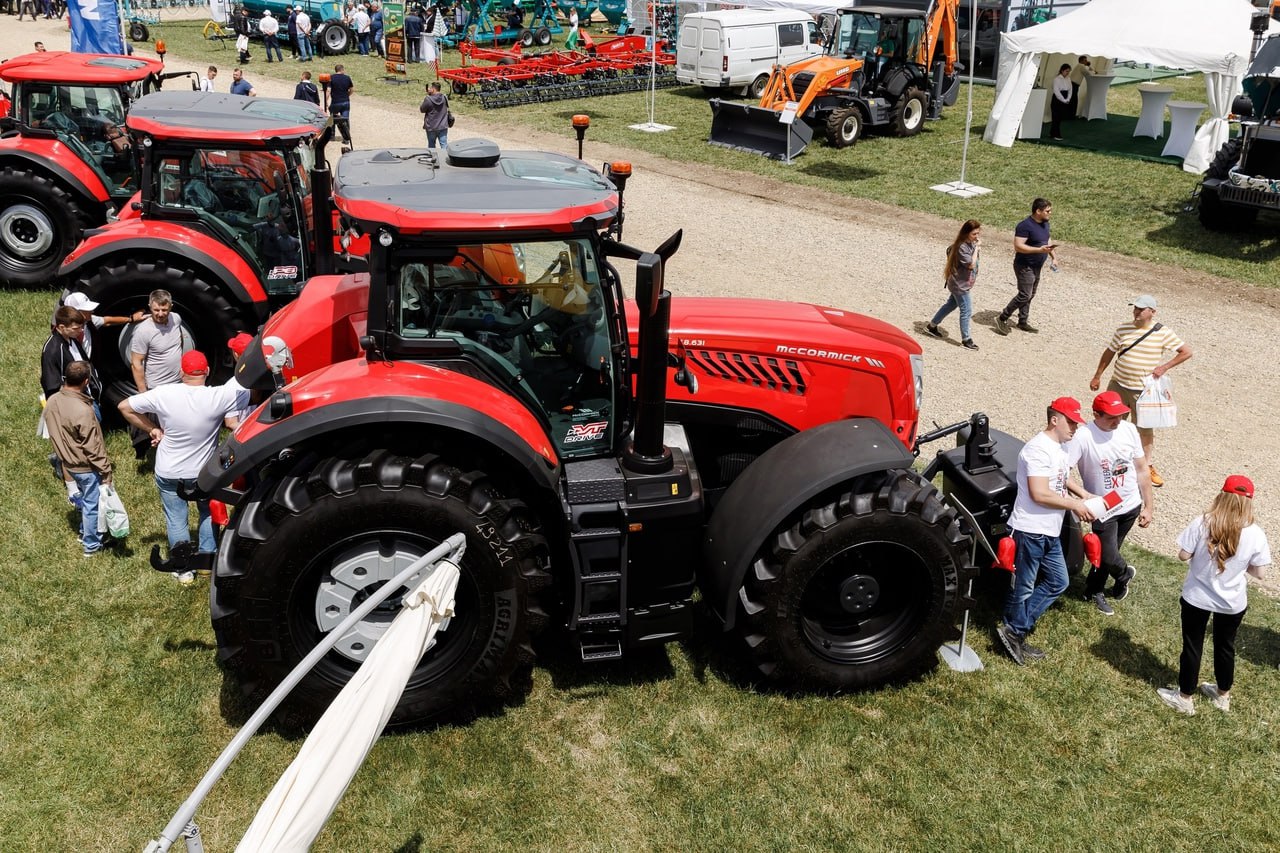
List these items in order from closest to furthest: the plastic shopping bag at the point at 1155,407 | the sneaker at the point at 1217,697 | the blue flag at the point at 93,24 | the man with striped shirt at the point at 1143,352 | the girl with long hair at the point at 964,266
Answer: the sneaker at the point at 1217,697, the plastic shopping bag at the point at 1155,407, the man with striped shirt at the point at 1143,352, the girl with long hair at the point at 964,266, the blue flag at the point at 93,24

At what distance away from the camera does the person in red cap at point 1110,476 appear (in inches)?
239

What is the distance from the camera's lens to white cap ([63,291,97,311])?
24.1 feet

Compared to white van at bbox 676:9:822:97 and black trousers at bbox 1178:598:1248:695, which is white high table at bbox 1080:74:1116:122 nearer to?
white van at bbox 676:9:822:97

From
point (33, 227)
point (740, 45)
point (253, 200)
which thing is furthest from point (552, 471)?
point (740, 45)

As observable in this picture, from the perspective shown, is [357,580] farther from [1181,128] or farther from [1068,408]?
[1181,128]

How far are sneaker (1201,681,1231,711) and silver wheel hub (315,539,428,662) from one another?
408cm

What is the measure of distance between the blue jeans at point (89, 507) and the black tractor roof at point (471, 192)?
2721 mm

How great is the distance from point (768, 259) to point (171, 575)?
348 inches

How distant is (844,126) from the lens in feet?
61.7

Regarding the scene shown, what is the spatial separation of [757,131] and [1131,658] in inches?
576

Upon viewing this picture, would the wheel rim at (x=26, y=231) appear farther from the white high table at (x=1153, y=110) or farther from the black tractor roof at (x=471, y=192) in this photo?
the white high table at (x=1153, y=110)

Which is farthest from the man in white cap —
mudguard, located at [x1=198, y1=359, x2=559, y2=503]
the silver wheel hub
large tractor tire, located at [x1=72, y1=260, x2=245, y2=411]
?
the silver wheel hub

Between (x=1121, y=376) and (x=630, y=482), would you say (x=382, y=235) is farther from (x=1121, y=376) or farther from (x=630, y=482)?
(x=1121, y=376)

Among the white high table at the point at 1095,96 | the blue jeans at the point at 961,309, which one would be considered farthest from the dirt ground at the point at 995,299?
the white high table at the point at 1095,96
